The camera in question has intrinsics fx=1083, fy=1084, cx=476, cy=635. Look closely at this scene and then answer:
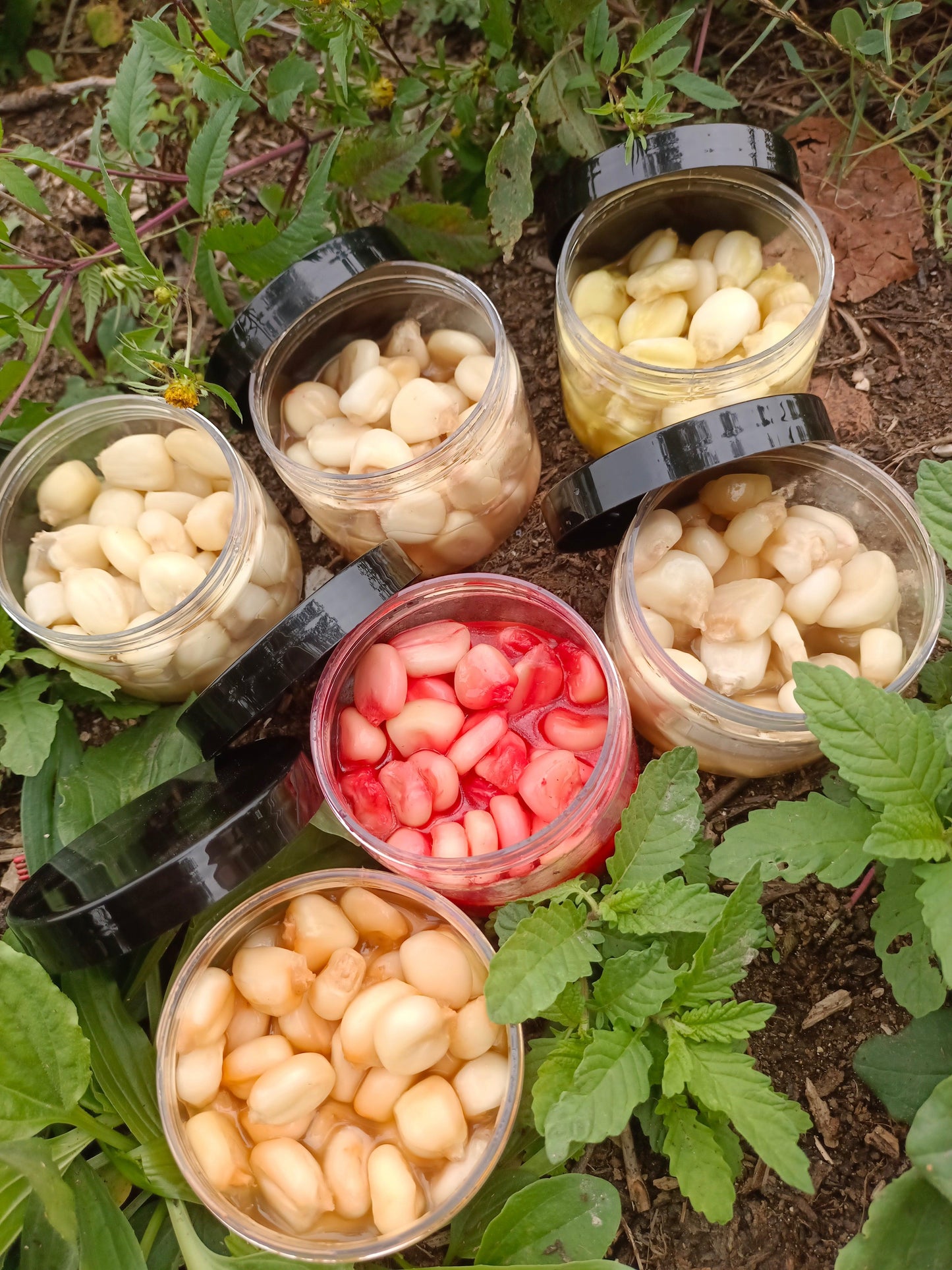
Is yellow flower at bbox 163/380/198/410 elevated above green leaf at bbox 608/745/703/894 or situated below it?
above

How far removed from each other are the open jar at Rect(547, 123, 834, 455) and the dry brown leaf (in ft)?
0.37

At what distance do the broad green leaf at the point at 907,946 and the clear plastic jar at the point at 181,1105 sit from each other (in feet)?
1.11

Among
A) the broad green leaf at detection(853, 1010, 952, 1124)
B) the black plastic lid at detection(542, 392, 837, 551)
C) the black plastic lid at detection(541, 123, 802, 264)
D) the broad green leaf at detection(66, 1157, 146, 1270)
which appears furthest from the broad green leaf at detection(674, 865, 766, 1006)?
the black plastic lid at detection(541, 123, 802, 264)

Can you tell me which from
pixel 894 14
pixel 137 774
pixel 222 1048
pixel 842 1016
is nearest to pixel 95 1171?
pixel 222 1048

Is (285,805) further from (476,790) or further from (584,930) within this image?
(584,930)

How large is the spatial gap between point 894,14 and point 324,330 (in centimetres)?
67

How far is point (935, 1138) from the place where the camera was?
0.86m

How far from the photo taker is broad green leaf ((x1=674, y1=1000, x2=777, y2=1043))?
0.88m

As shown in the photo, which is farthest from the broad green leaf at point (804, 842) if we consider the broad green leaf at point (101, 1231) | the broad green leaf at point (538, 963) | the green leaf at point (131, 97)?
the green leaf at point (131, 97)

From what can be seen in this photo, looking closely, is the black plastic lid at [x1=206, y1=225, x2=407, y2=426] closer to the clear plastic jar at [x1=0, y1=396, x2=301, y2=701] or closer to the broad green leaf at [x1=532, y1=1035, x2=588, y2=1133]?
the clear plastic jar at [x1=0, y1=396, x2=301, y2=701]

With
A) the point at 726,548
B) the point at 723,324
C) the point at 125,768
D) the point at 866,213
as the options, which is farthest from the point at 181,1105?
the point at 866,213

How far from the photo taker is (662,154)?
1066 mm

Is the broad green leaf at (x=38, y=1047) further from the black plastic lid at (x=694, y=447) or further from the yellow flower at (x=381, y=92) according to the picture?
the yellow flower at (x=381, y=92)

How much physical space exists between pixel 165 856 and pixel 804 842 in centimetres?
59
